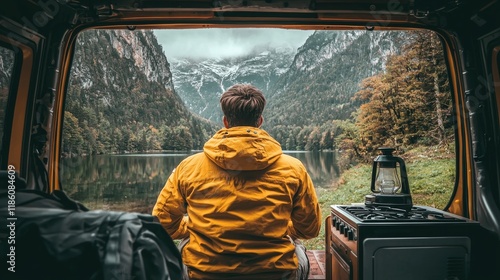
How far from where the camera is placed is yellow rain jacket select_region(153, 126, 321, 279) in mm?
1385

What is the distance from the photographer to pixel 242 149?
4.46 ft

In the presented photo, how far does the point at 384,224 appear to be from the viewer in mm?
1711

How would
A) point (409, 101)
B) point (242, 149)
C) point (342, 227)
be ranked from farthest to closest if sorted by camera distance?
point (409, 101) < point (342, 227) < point (242, 149)

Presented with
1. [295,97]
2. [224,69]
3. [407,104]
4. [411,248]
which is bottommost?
[411,248]

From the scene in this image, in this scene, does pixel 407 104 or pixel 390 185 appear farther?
pixel 407 104

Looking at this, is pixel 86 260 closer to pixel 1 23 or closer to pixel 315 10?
pixel 1 23

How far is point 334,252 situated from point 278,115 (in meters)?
7.23

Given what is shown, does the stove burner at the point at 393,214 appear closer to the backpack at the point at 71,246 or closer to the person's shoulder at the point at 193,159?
the person's shoulder at the point at 193,159

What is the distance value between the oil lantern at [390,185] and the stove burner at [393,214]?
0.15ft

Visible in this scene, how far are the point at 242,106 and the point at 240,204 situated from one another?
445 mm

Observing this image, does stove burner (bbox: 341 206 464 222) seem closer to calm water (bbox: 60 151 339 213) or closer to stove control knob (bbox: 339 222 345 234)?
stove control knob (bbox: 339 222 345 234)

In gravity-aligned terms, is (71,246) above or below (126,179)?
below

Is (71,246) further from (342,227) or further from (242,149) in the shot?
(342,227)

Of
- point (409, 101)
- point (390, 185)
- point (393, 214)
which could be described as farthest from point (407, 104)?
point (393, 214)
